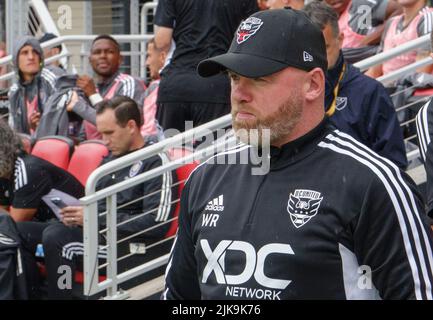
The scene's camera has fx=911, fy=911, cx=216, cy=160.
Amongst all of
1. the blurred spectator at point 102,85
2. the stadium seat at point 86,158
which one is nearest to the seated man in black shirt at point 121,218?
the stadium seat at point 86,158

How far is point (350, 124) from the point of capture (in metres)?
4.88

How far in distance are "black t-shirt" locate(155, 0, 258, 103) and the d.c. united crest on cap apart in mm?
3674

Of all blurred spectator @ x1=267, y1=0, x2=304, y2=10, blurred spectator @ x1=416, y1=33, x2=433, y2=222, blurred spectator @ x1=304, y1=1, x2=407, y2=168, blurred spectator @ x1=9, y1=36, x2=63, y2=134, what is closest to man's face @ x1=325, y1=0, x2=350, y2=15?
blurred spectator @ x1=267, y1=0, x2=304, y2=10

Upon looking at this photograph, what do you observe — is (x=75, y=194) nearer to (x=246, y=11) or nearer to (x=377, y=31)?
(x=246, y=11)

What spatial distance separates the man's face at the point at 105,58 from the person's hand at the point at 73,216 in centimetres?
263

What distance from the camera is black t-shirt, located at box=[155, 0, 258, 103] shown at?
6566 millimetres

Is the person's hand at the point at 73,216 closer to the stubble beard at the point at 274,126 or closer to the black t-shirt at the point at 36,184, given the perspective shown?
the black t-shirt at the point at 36,184

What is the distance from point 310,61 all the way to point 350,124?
2.17m

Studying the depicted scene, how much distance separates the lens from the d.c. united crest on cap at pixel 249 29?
279 cm

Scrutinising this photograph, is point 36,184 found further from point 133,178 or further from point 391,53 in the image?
point 391,53

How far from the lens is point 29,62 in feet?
30.0

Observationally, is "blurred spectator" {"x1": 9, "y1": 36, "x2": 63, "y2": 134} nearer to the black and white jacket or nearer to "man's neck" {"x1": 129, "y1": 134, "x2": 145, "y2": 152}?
"man's neck" {"x1": 129, "y1": 134, "x2": 145, "y2": 152}
